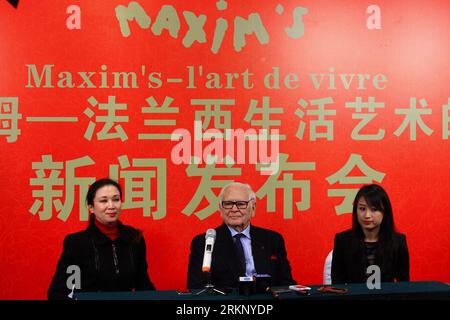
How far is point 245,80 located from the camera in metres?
3.58

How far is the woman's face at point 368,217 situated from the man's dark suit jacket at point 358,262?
3.6 inches

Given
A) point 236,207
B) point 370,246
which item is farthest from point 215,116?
point 370,246

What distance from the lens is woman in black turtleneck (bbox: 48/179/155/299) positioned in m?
2.95

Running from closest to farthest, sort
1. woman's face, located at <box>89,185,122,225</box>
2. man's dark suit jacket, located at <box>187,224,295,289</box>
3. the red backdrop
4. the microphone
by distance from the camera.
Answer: the microphone
man's dark suit jacket, located at <box>187,224,295,289</box>
woman's face, located at <box>89,185,122,225</box>
the red backdrop

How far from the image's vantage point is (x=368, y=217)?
3047 mm

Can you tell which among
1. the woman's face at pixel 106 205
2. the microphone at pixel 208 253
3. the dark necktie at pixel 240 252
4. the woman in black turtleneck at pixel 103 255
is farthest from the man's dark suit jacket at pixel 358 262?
the woman's face at pixel 106 205

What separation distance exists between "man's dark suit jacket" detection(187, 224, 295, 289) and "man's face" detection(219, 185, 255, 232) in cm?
8

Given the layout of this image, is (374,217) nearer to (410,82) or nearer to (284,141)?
(284,141)

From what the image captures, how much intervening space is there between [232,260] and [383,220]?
0.90 metres

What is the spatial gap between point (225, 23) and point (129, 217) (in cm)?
144

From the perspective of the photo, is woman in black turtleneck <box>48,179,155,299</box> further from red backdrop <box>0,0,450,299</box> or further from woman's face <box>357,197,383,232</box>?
woman's face <box>357,197,383,232</box>

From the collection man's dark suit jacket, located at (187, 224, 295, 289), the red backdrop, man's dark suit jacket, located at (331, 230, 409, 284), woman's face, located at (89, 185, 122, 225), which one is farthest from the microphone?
the red backdrop

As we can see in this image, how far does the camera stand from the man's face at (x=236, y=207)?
3.00 metres
